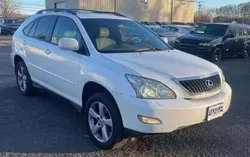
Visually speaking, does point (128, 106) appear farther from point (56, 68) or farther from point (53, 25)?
point (53, 25)

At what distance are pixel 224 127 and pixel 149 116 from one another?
1977mm

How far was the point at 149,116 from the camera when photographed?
3209 mm

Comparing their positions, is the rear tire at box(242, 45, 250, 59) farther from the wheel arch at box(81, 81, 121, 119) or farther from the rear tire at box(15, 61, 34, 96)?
the wheel arch at box(81, 81, 121, 119)

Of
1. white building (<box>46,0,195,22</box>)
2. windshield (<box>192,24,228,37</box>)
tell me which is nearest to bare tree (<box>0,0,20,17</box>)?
white building (<box>46,0,195,22</box>)

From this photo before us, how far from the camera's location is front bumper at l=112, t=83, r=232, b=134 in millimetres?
3211

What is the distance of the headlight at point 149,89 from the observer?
3279 millimetres

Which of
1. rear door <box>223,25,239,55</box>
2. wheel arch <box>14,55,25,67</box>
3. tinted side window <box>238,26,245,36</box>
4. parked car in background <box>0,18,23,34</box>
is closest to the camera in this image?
wheel arch <box>14,55,25,67</box>

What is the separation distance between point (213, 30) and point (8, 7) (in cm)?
7090

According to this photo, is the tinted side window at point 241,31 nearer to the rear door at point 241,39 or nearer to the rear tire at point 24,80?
the rear door at point 241,39

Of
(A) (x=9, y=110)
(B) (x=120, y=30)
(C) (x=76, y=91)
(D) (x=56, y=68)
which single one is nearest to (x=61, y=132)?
(C) (x=76, y=91)

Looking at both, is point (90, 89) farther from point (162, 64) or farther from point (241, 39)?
point (241, 39)

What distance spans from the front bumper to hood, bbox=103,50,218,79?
0.33 meters

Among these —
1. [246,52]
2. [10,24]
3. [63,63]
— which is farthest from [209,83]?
[10,24]

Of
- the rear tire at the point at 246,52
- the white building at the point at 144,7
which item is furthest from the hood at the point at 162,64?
the white building at the point at 144,7
